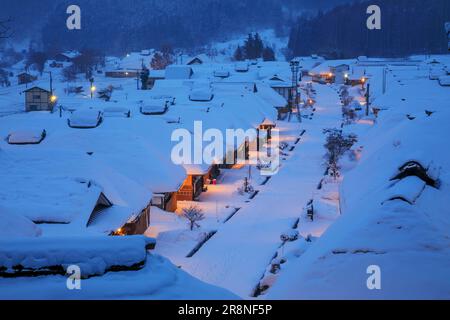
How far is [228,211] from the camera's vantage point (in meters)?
18.8

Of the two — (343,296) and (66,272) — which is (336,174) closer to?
(343,296)

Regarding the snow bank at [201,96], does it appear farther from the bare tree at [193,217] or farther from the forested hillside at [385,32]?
the forested hillside at [385,32]

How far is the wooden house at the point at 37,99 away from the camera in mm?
40438

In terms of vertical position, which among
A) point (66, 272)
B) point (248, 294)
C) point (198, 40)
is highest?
point (198, 40)

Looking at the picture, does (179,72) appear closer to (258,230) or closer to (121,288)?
(258,230)

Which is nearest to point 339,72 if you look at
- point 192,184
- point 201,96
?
point 201,96

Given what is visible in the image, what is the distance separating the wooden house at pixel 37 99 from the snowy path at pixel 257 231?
18.9 m

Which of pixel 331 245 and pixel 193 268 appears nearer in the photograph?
pixel 331 245

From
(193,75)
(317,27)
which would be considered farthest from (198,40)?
(193,75)

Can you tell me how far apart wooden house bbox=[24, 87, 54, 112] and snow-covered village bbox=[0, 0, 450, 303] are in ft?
A: 0.35

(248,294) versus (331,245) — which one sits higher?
(331,245)

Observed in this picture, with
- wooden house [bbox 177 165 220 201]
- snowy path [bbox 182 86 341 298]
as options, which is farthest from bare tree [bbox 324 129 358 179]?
wooden house [bbox 177 165 220 201]

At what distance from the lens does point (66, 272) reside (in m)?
4.79

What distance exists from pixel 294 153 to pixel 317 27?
69.5 metres
